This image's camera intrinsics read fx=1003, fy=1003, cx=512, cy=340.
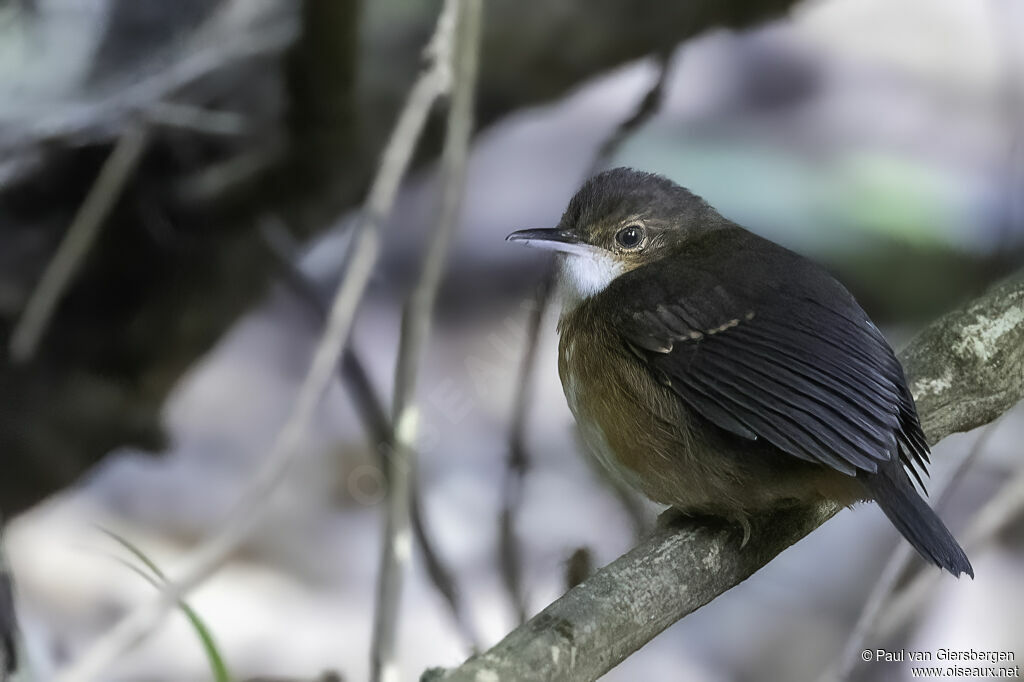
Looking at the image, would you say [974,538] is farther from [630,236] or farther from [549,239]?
[549,239]

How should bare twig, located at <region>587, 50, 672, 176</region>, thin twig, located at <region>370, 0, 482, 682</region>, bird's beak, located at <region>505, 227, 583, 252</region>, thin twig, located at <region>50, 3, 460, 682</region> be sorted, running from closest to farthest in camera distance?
bird's beak, located at <region>505, 227, 583, 252</region>
thin twig, located at <region>370, 0, 482, 682</region>
thin twig, located at <region>50, 3, 460, 682</region>
bare twig, located at <region>587, 50, 672, 176</region>

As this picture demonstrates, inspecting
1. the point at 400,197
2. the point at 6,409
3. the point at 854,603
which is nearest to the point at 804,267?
the point at 854,603

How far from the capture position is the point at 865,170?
2648 mm

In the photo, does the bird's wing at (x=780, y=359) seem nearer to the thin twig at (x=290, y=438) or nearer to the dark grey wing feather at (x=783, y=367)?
the dark grey wing feather at (x=783, y=367)

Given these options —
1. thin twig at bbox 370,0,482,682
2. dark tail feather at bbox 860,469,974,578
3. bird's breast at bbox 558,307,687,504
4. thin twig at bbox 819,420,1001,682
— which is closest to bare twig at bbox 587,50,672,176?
thin twig at bbox 370,0,482,682

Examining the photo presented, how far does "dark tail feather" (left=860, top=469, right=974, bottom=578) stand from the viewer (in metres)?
1.33

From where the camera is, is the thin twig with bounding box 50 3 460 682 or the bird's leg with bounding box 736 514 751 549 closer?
the bird's leg with bounding box 736 514 751 549

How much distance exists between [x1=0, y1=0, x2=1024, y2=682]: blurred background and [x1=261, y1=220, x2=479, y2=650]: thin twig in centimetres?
1

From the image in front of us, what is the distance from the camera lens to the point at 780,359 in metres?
1.48

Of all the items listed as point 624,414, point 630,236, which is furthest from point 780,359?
point 630,236

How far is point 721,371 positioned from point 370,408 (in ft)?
4.31

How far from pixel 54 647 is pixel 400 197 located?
1359mm

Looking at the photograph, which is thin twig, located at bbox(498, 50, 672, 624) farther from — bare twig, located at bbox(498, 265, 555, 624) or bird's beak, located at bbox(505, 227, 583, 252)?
bird's beak, located at bbox(505, 227, 583, 252)

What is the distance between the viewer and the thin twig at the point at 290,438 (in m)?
2.08
